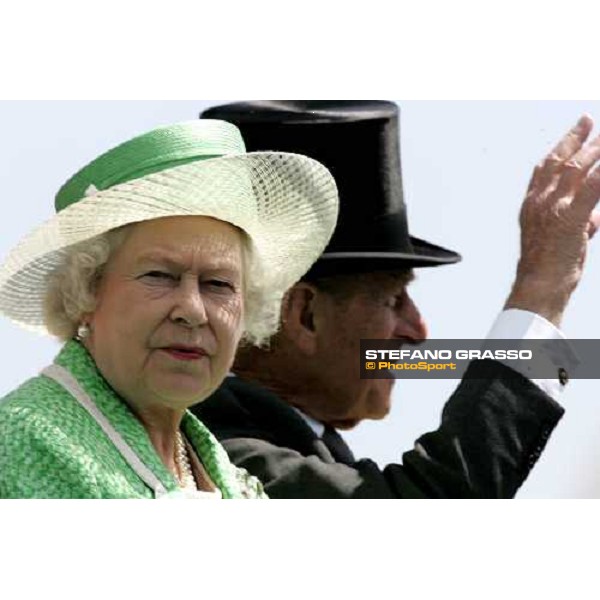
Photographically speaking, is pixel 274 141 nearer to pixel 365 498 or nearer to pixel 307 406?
pixel 307 406

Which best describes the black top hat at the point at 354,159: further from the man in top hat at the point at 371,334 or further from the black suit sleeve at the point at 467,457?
the black suit sleeve at the point at 467,457

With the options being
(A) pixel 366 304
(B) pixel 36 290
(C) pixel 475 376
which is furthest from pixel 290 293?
(B) pixel 36 290

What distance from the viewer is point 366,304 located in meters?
4.96

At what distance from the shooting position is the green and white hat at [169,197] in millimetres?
3912

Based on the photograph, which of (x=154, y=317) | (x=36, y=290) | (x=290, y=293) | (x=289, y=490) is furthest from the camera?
(x=290, y=293)

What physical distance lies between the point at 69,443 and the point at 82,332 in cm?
40

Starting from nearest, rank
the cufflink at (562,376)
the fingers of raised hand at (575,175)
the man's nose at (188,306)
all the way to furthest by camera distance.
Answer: the man's nose at (188,306) < the cufflink at (562,376) < the fingers of raised hand at (575,175)

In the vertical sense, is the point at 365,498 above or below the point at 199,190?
below

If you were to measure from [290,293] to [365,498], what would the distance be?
79 centimetres

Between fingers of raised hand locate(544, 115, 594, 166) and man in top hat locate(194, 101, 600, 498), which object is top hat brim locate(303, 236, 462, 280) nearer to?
man in top hat locate(194, 101, 600, 498)

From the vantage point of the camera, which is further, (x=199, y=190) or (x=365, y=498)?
(x=365, y=498)

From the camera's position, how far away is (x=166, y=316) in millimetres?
3861

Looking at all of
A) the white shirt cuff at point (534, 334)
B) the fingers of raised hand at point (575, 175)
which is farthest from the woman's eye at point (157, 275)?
the fingers of raised hand at point (575, 175)

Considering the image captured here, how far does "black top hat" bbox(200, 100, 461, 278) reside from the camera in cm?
494
